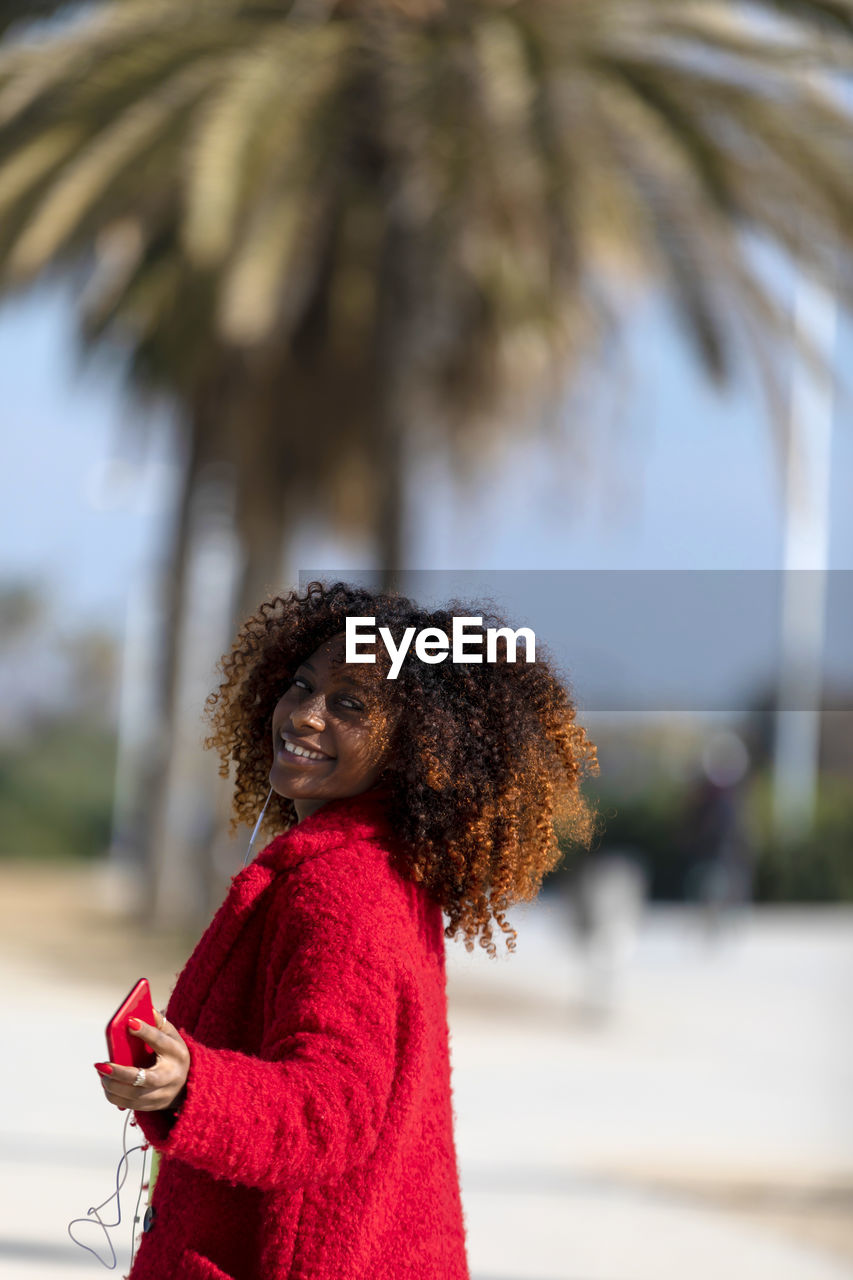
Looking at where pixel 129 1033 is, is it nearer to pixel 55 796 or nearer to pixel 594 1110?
pixel 594 1110

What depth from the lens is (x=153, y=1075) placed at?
161 centimetres

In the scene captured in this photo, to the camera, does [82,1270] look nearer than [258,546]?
Yes

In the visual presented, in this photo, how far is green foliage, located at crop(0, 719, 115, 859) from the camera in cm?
3059

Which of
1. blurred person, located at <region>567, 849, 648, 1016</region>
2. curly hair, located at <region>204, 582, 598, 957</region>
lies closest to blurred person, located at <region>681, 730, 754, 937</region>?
blurred person, located at <region>567, 849, 648, 1016</region>

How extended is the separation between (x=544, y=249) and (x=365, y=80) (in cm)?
141

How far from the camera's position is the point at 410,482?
1044 cm

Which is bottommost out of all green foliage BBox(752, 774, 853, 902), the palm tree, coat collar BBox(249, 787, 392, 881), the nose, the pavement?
the pavement

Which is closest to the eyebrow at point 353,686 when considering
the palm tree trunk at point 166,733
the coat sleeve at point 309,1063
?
the coat sleeve at point 309,1063

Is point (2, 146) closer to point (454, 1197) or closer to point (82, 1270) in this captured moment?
point (82, 1270)

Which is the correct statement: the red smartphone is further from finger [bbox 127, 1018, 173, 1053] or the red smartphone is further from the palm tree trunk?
the palm tree trunk

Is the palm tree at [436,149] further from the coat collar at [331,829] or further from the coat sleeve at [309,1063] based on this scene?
the coat sleeve at [309,1063]

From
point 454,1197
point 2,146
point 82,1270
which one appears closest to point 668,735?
point 2,146

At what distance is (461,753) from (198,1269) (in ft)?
2.26

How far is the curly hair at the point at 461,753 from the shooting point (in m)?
2.06
